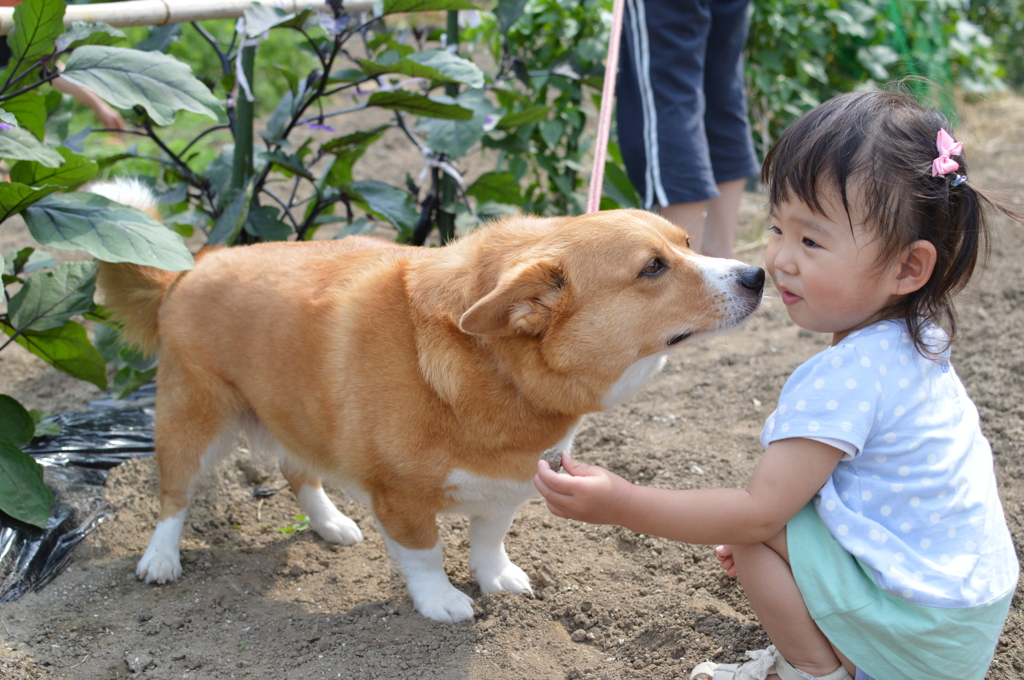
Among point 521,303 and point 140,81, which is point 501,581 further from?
point 140,81

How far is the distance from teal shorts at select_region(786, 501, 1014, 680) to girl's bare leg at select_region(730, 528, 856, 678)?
0.11ft

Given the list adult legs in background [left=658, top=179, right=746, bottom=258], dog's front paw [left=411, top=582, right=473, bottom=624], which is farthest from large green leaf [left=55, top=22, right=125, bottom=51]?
adult legs in background [left=658, top=179, right=746, bottom=258]

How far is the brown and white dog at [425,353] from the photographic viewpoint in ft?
6.92

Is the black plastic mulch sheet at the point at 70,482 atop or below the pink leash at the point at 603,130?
below

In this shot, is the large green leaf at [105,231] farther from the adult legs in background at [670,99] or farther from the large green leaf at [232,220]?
the adult legs in background at [670,99]

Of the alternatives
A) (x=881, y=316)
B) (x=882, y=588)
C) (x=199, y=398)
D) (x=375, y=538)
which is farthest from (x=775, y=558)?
(x=199, y=398)

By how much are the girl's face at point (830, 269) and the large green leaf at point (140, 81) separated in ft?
5.49

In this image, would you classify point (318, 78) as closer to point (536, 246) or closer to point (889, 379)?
point (536, 246)

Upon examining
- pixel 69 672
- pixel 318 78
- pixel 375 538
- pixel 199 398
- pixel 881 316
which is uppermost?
pixel 318 78

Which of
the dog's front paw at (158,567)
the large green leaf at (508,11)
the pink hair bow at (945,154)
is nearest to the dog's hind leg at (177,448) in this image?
the dog's front paw at (158,567)

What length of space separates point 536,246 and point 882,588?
1129 mm

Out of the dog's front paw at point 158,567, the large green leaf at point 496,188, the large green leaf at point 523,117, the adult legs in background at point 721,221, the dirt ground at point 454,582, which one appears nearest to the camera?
the dirt ground at point 454,582

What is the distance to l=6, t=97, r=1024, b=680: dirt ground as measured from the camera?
7.32 ft

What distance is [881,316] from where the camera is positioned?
1803 mm
